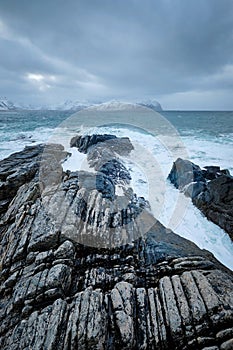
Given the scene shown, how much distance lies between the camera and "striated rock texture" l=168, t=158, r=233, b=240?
299 inches

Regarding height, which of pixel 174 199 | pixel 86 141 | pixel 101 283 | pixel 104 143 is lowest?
pixel 174 199

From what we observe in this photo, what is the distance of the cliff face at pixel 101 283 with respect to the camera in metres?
3.16

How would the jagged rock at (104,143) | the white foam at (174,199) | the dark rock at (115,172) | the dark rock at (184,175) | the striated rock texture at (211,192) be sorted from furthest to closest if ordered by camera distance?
the jagged rock at (104,143)
the dark rock at (184,175)
the dark rock at (115,172)
the striated rock texture at (211,192)
the white foam at (174,199)

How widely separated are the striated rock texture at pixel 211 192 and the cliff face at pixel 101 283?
3.00 m

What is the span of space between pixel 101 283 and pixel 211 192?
686 centimetres

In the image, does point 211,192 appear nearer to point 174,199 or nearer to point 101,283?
point 174,199

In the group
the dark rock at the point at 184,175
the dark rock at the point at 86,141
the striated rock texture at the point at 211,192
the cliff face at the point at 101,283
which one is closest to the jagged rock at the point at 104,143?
the dark rock at the point at 86,141

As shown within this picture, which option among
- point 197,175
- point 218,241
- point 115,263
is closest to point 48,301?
point 115,263

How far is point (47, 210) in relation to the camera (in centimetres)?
541

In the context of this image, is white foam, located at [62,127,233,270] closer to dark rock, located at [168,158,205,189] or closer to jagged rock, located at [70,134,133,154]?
dark rock, located at [168,158,205,189]

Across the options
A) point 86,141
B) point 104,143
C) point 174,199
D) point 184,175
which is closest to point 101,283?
point 174,199

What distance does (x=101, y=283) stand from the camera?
3949mm

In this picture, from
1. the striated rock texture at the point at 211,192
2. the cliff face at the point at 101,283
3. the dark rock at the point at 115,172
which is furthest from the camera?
the dark rock at the point at 115,172

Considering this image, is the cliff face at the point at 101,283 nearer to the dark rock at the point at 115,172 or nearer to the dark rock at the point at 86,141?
the dark rock at the point at 115,172
